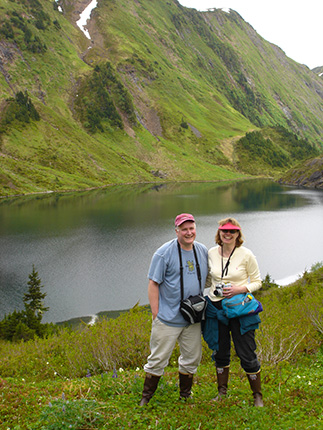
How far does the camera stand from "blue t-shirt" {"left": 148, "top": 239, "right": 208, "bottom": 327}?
6.59m

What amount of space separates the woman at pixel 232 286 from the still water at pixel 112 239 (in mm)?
22854

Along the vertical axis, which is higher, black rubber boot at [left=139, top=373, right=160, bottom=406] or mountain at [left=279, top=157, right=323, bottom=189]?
mountain at [left=279, top=157, right=323, bottom=189]

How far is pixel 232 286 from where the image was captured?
6.59 metres

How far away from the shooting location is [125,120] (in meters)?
167

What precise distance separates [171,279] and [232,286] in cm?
120

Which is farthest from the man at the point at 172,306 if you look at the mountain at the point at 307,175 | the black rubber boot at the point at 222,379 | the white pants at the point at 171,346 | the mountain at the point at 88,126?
the mountain at the point at 307,175

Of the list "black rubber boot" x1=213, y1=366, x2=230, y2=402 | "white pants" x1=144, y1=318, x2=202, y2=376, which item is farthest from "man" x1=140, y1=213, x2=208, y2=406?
"black rubber boot" x1=213, y1=366, x2=230, y2=402

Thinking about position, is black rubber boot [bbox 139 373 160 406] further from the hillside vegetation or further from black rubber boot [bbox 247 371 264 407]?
black rubber boot [bbox 247 371 264 407]

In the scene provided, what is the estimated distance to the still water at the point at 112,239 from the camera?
32.0m

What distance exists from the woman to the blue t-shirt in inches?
18.8

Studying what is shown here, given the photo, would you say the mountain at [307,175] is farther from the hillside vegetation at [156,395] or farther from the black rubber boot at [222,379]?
the black rubber boot at [222,379]

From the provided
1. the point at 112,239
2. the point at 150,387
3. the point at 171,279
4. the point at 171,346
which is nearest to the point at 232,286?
the point at 171,279

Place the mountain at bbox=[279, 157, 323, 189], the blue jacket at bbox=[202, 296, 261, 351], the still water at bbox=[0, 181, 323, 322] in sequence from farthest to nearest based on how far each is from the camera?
the mountain at bbox=[279, 157, 323, 189], the still water at bbox=[0, 181, 323, 322], the blue jacket at bbox=[202, 296, 261, 351]

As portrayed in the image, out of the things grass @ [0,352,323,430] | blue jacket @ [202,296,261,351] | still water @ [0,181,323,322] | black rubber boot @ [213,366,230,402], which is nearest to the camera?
grass @ [0,352,323,430]
